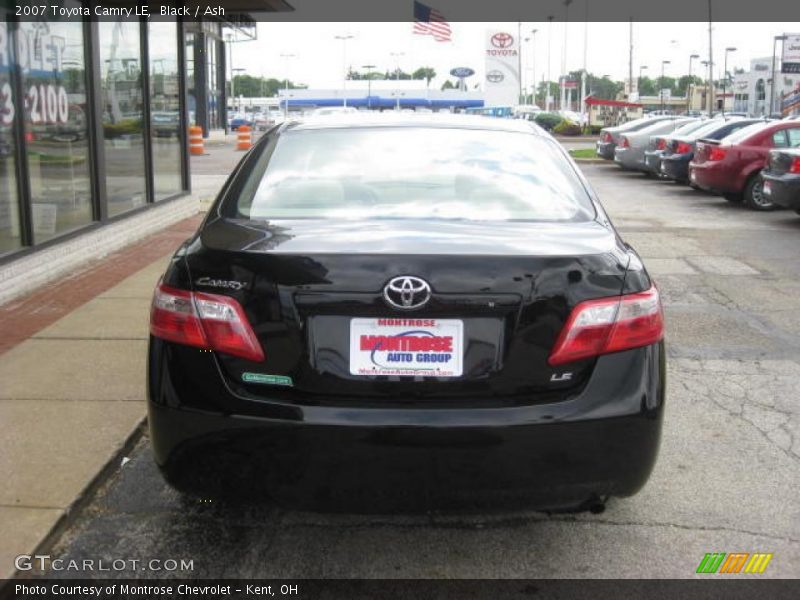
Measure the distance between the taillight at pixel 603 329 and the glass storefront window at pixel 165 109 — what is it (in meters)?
9.56

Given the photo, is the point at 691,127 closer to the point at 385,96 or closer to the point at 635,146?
the point at 635,146

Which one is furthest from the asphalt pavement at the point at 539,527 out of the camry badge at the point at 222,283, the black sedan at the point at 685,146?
the black sedan at the point at 685,146

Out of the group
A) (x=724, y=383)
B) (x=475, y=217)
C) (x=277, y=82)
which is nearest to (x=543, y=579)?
(x=475, y=217)

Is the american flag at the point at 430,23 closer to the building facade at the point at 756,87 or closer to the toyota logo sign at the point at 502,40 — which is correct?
the toyota logo sign at the point at 502,40

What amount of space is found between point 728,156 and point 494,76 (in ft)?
57.3

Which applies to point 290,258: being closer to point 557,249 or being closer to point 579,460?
point 557,249

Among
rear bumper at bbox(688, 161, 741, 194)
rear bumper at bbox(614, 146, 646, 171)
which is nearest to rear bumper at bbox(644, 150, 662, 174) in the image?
rear bumper at bbox(614, 146, 646, 171)

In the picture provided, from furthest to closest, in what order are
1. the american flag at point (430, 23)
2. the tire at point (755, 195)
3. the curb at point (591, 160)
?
the american flag at point (430, 23) < the curb at point (591, 160) < the tire at point (755, 195)

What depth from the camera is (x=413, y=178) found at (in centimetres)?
382

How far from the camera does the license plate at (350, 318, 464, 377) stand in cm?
288

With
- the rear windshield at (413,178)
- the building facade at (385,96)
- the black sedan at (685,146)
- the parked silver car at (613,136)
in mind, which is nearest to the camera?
the rear windshield at (413,178)

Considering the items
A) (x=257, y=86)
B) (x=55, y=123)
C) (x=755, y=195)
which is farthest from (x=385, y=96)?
(x=257, y=86)

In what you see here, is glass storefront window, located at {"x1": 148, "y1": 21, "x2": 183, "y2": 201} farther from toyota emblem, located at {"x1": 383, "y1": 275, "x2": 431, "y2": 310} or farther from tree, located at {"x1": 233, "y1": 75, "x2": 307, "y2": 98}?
tree, located at {"x1": 233, "y1": 75, "x2": 307, "y2": 98}

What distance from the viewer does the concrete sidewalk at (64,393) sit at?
365cm
